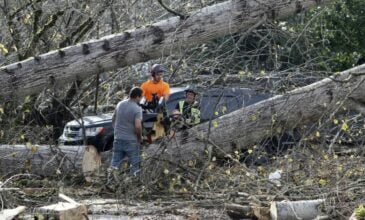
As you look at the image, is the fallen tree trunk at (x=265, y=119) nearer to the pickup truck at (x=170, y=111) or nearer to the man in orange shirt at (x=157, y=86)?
the pickup truck at (x=170, y=111)

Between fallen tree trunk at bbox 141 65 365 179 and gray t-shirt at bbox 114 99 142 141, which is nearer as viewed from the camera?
fallen tree trunk at bbox 141 65 365 179

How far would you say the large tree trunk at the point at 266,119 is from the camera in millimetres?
10414

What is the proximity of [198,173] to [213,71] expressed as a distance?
7.98ft

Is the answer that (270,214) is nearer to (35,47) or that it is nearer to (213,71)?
(213,71)

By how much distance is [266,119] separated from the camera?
10891 mm

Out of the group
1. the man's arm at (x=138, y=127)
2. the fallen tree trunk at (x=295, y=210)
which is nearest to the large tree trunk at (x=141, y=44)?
the man's arm at (x=138, y=127)

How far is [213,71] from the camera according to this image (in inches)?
508

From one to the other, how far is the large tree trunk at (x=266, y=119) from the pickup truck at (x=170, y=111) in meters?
0.30

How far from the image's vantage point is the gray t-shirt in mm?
12227

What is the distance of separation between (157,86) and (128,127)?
108 cm

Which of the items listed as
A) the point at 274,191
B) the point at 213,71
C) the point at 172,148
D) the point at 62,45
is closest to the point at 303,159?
the point at 274,191

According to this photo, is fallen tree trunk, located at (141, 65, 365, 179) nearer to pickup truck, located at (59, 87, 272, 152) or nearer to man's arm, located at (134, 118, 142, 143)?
pickup truck, located at (59, 87, 272, 152)

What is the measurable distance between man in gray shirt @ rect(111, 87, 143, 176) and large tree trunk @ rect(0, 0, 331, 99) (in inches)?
69.4

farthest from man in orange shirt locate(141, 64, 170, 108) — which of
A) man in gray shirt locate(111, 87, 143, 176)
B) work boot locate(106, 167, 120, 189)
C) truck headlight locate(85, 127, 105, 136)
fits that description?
work boot locate(106, 167, 120, 189)
